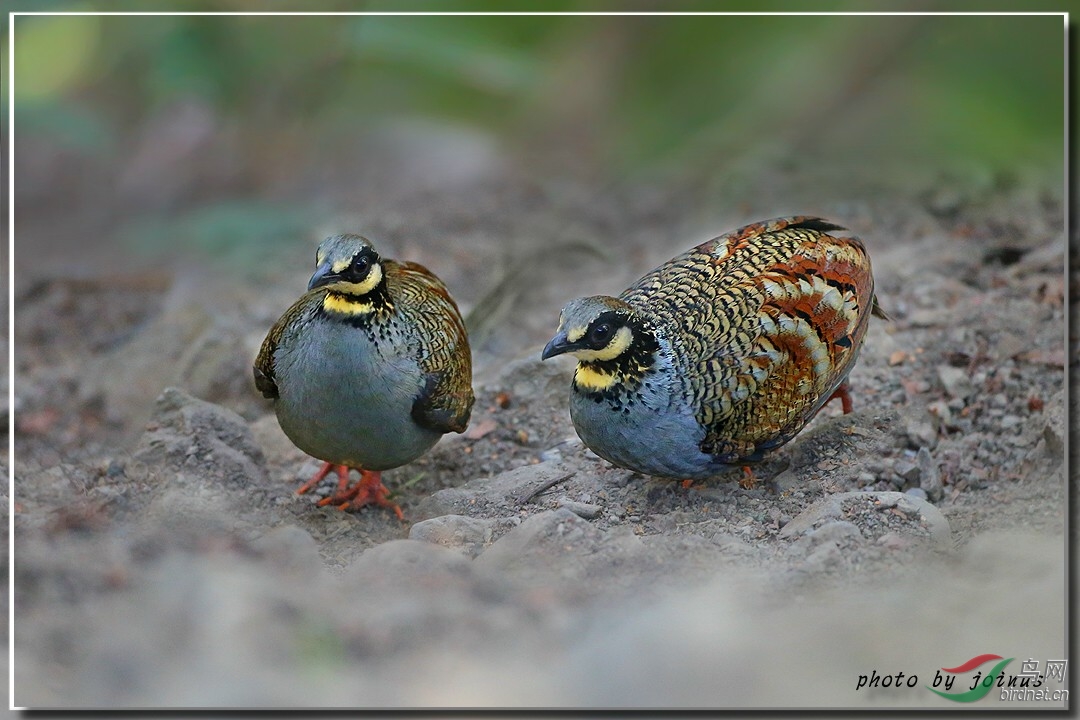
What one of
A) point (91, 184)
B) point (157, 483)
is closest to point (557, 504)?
point (157, 483)

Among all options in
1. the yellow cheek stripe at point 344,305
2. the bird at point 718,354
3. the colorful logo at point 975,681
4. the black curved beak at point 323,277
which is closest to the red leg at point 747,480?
the bird at point 718,354

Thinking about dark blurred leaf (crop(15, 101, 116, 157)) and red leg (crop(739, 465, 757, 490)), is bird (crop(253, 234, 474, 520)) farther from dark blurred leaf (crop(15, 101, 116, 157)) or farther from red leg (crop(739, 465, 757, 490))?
dark blurred leaf (crop(15, 101, 116, 157))

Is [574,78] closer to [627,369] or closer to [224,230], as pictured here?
[224,230]

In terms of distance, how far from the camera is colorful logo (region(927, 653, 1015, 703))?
11.3 ft

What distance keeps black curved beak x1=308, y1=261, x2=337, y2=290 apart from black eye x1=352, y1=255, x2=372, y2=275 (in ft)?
0.30

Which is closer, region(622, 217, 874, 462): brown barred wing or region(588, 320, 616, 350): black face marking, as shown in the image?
region(588, 320, 616, 350): black face marking

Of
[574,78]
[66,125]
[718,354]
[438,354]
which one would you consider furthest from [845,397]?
[66,125]

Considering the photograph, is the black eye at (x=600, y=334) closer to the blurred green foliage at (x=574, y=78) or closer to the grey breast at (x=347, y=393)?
the grey breast at (x=347, y=393)

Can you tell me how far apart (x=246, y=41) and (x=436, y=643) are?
4.09 m

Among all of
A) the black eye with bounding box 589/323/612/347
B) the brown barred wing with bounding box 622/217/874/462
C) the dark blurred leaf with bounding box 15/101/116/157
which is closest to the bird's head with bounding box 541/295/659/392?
the black eye with bounding box 589/323/612/347

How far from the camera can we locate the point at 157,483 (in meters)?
4.23

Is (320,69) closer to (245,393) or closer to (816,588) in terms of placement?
(245,393)

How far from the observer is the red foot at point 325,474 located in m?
4.55

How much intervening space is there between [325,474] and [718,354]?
1656 mm
